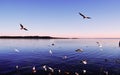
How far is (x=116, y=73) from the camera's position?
48406mm

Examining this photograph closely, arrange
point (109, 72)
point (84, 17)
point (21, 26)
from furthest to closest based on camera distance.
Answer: point (109, 72) < point (84, 17) < point (21, 26)

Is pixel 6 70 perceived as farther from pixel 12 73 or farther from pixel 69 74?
pixel 69 74

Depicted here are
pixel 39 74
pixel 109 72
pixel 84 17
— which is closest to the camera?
pixel 84 17

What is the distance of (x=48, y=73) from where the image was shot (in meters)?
47.2

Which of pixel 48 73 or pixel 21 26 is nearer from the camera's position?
pixel 21 26

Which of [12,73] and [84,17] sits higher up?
[84,17]

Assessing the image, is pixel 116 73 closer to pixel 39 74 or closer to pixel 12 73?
pixel 39 74

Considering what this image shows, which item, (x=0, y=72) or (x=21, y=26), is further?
(x=0, y=72)

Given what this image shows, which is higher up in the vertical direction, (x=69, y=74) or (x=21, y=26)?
(x=21, y=26)

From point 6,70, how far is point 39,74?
980 centimetres

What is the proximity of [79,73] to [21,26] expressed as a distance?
79.8 ft

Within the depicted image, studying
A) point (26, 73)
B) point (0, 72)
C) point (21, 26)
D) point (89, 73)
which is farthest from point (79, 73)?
point (21, 26)

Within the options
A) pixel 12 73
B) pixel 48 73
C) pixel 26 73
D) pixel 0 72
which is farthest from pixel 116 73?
pixel 0 72

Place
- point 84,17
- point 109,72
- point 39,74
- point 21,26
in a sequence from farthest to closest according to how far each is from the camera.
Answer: point 109,72 < point 39,74 < point 84,17 < point 21,26
